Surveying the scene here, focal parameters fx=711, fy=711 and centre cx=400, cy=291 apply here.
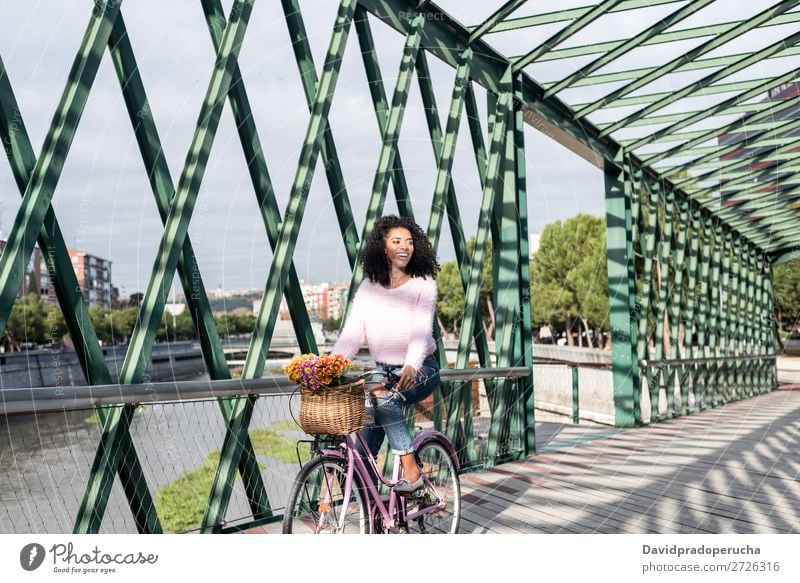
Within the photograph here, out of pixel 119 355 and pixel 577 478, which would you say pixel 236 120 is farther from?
pixel 577 478

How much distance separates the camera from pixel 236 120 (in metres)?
3.66

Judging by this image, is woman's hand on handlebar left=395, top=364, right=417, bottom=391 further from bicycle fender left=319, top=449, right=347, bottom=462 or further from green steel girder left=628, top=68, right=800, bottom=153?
green steel girder left=628, top=68, right=800, bottom=153

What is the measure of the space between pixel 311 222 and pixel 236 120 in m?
0.67

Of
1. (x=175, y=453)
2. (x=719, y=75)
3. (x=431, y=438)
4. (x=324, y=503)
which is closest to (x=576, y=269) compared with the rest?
(x=719, y=75)

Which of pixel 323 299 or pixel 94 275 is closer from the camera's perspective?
pixel 94 275

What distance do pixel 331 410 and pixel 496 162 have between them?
3.76 meters

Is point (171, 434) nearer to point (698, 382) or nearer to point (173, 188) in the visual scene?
point (173, 188)

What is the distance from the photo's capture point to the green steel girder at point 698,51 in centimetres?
557

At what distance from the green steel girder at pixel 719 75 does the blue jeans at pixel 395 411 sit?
4.91 meters

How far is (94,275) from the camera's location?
146 inches

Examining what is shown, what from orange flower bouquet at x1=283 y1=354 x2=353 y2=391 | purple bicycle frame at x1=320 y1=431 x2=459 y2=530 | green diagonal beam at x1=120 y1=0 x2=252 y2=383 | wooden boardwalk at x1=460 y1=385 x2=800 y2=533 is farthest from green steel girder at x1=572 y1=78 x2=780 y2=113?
orange flower bouquet at x1=283 y1=354 x2=353 y2=391

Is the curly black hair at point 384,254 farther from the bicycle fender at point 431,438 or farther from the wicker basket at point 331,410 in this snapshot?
the bicycle fender at point 431,438

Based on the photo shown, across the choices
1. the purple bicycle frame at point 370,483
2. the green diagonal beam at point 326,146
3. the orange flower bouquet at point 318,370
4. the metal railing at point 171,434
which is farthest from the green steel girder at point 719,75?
the orange flower bouquet at point 318,370
